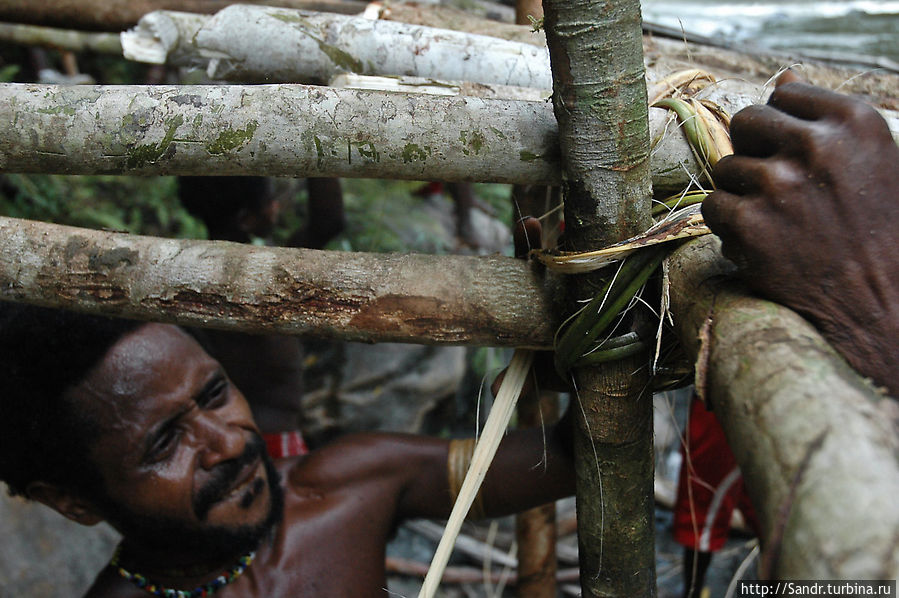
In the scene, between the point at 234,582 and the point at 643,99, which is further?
the point at 234,582

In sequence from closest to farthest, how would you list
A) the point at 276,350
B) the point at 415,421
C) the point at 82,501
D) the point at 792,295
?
the point at 792,295
the point at 82,501
the point at 276,350
the point at 415,421

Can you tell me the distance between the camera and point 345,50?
1375mm

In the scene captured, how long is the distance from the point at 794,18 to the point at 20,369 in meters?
6.60

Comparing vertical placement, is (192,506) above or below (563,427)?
below

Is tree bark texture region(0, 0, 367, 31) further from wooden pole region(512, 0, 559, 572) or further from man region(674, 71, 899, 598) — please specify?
man region(674, 71, 899, 598)

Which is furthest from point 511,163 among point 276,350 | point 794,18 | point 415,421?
point 794,18

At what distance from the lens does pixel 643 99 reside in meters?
0.84

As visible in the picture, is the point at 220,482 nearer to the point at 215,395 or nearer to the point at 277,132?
the point at 215,395

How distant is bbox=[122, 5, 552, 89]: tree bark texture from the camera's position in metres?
Answer: 1.33

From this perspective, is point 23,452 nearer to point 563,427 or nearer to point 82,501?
point 82,501

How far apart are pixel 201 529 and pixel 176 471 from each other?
0.14 m

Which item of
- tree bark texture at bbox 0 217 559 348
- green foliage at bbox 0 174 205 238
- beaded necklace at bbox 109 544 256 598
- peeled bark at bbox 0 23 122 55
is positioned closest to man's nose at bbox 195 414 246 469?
beaded necklace at bbox 109 544 256 598

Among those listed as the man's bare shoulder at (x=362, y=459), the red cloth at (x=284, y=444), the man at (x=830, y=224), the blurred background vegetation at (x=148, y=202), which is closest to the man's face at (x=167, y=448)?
the man's bare shoulder at (x=362, y=459)

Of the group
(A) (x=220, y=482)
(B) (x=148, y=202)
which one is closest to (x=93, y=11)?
(A) (x=220, y=482)
